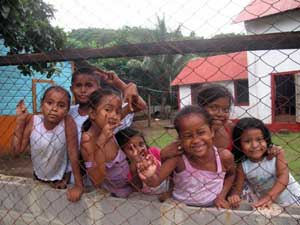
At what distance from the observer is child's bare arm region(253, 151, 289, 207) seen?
202 centimetres

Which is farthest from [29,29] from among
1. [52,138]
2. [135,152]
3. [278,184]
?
[278,184]

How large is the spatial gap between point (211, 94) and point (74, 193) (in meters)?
1.10

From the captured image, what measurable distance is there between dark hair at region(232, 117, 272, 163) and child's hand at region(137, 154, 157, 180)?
552 mm

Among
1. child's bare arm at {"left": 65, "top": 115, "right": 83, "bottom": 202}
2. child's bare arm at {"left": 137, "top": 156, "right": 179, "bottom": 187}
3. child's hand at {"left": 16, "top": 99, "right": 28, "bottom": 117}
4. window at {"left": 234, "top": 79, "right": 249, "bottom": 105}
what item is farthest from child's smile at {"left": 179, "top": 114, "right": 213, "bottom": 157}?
child's hand at {"left": 16, "top": 99, "right": 28, "bottom": 117}

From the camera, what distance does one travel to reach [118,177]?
7.48 ft

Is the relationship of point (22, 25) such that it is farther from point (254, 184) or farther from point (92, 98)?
point (254, 184)

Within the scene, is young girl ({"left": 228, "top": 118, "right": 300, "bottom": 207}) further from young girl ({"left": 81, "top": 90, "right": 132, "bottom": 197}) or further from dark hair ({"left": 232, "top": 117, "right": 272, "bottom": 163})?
young girl ({"left": 81, "top": 90, "right": 132, "bottom": 197})

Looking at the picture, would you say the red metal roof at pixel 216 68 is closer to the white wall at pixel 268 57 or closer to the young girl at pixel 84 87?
the white wall at pixel 268 57

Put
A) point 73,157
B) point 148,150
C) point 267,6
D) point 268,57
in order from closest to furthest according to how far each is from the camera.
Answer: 1. point 148,150
2. point 73,157
3. point 267,6
4. point 268,57

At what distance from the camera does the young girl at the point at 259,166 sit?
2145 millimetres

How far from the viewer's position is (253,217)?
76.0 inches

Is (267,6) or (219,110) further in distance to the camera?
(267,6)

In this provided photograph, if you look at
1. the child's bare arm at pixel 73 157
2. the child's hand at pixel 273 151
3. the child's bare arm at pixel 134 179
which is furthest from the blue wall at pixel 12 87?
the child's hand at pixel 273 151

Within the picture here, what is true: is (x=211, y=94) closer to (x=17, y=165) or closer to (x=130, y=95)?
(x=130, y=95)
